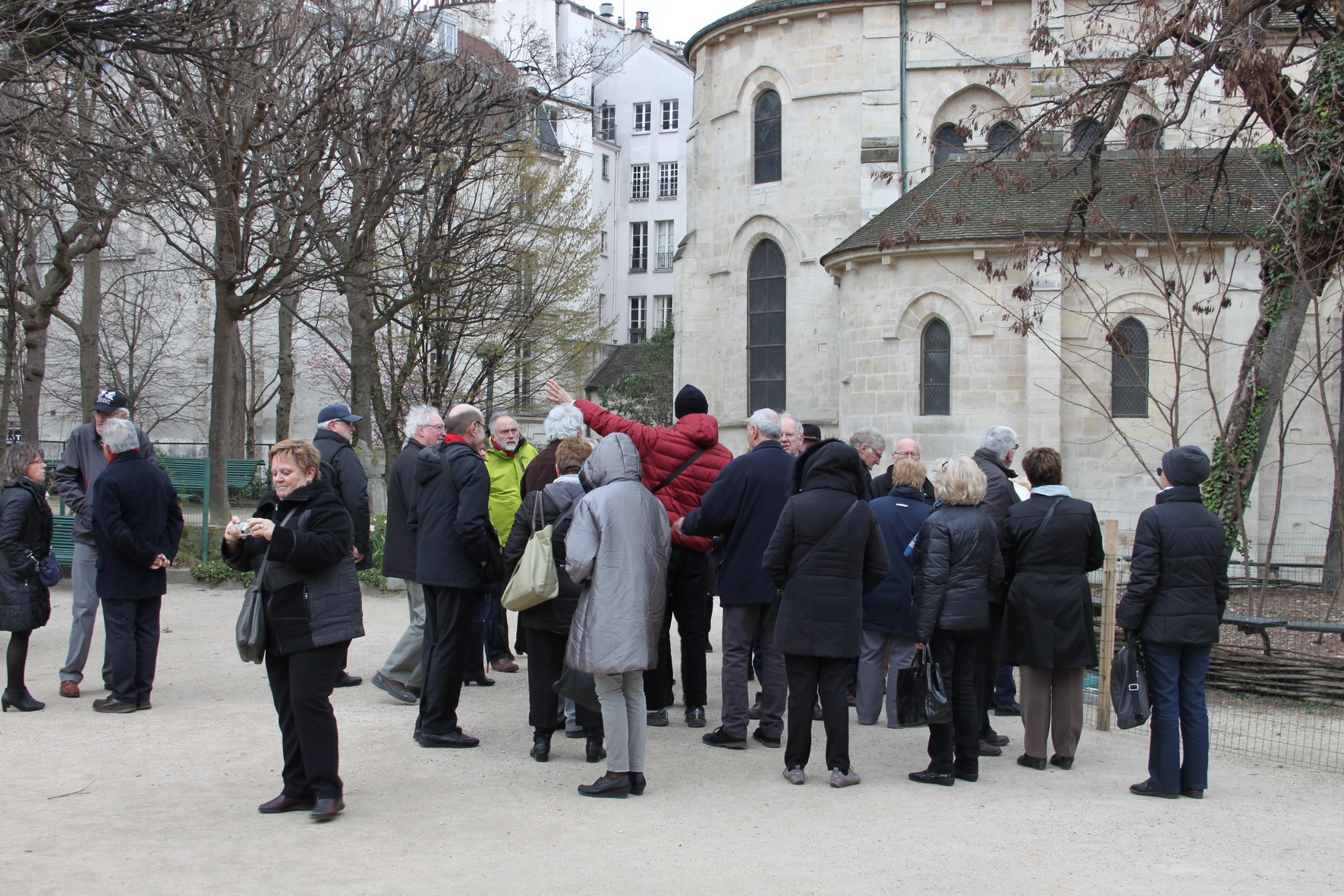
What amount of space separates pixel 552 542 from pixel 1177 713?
3577 mm

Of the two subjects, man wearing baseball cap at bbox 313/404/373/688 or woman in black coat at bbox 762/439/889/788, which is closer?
woman in black coat at bbox 762/439/889/788

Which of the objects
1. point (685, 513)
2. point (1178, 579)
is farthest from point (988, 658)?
point (685, 513)

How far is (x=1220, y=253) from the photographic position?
18969 millimetres

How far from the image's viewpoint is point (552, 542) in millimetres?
6500

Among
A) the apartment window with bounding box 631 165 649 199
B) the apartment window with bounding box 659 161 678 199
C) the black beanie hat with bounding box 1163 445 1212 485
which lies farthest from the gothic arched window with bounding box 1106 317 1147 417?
the apartment window with bounding box 631 165 649 199

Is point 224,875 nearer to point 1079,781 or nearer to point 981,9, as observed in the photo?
point 1079,781

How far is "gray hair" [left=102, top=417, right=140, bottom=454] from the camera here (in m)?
7.78

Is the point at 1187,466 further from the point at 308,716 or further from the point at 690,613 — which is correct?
the point at 308,716

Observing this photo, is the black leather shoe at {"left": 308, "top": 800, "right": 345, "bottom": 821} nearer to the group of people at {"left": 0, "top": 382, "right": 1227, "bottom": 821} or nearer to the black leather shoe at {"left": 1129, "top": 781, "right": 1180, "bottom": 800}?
the group of people at {"left": 0, "top": 382, "right": 1227, "bottom": 821}

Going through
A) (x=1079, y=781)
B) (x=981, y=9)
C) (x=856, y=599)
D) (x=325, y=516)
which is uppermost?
(x=981, y=9)

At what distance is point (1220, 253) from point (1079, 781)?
48.8 ft

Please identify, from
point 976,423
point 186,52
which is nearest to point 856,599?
point 186,52

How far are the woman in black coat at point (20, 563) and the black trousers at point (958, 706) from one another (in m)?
5.90

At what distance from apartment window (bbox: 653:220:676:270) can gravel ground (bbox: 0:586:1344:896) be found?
153 feet
